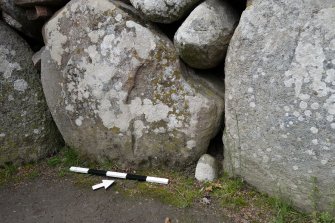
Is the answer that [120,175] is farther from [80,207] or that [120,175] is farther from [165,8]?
[165,8]

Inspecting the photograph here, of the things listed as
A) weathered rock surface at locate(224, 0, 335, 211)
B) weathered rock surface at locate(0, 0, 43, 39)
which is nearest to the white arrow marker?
weathered rock surface at locate(224, 0, 335, 211)

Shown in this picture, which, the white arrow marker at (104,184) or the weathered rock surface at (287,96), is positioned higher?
the weathered rock surface at (287,96)

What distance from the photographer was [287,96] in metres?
2.82

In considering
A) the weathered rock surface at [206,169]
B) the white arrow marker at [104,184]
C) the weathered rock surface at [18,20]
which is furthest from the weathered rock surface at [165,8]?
the white arrow marker at [104,184]

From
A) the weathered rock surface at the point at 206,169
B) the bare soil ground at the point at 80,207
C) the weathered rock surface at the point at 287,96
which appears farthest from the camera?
the weathered rock surface at the point at 206,169

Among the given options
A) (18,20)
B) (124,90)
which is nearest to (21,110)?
(18,20)

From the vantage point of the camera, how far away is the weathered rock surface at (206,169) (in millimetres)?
3377

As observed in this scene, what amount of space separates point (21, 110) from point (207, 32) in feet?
7.02

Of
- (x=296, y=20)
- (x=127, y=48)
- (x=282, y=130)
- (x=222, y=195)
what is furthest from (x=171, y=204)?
(x=296, y=20)

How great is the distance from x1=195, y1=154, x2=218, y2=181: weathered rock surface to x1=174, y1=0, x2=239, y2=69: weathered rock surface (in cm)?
89

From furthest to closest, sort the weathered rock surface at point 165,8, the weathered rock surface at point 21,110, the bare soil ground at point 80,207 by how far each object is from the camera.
Answer: the weathered rock surface at point 21,110
the weathered rock surface at point 165,8
the bare soil ground at point 80,207

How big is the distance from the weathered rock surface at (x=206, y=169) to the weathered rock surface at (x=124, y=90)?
0.33ft

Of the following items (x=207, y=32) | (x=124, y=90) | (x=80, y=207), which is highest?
(x=207, y=32)

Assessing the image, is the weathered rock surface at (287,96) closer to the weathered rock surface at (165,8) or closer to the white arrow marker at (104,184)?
the weathered rock surface at (165,8)
